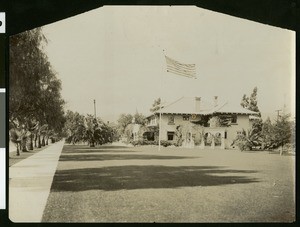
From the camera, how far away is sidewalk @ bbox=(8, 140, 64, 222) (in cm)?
798

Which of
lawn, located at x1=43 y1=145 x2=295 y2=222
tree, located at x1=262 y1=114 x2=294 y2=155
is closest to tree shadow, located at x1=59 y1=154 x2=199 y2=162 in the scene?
lawn, located at x1=43 y1=145 x2=295 y2=222

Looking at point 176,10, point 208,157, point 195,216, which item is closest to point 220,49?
point 176,10

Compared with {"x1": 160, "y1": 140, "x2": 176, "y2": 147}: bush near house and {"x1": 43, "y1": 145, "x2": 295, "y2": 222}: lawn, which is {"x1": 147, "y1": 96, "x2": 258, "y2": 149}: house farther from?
{"x1": 43, "y1": 145, "x2": 295, "y2": 222}: lawn

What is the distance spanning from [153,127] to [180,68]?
0.98 m

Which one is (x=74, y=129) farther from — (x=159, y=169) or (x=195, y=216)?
(x=195, y=216)

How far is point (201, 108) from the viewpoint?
841 cm

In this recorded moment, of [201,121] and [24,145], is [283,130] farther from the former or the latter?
[24,145]

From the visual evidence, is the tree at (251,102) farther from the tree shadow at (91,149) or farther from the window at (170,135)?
the tree shadow at (91,149)

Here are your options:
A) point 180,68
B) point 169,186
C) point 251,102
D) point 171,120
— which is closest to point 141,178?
point 169,186

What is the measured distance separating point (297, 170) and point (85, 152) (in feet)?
10.5

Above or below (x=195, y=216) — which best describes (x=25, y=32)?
above

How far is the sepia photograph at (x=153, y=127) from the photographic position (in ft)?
26.3

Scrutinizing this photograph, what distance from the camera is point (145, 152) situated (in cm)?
833

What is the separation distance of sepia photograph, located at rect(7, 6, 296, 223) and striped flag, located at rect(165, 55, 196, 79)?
0.02m
